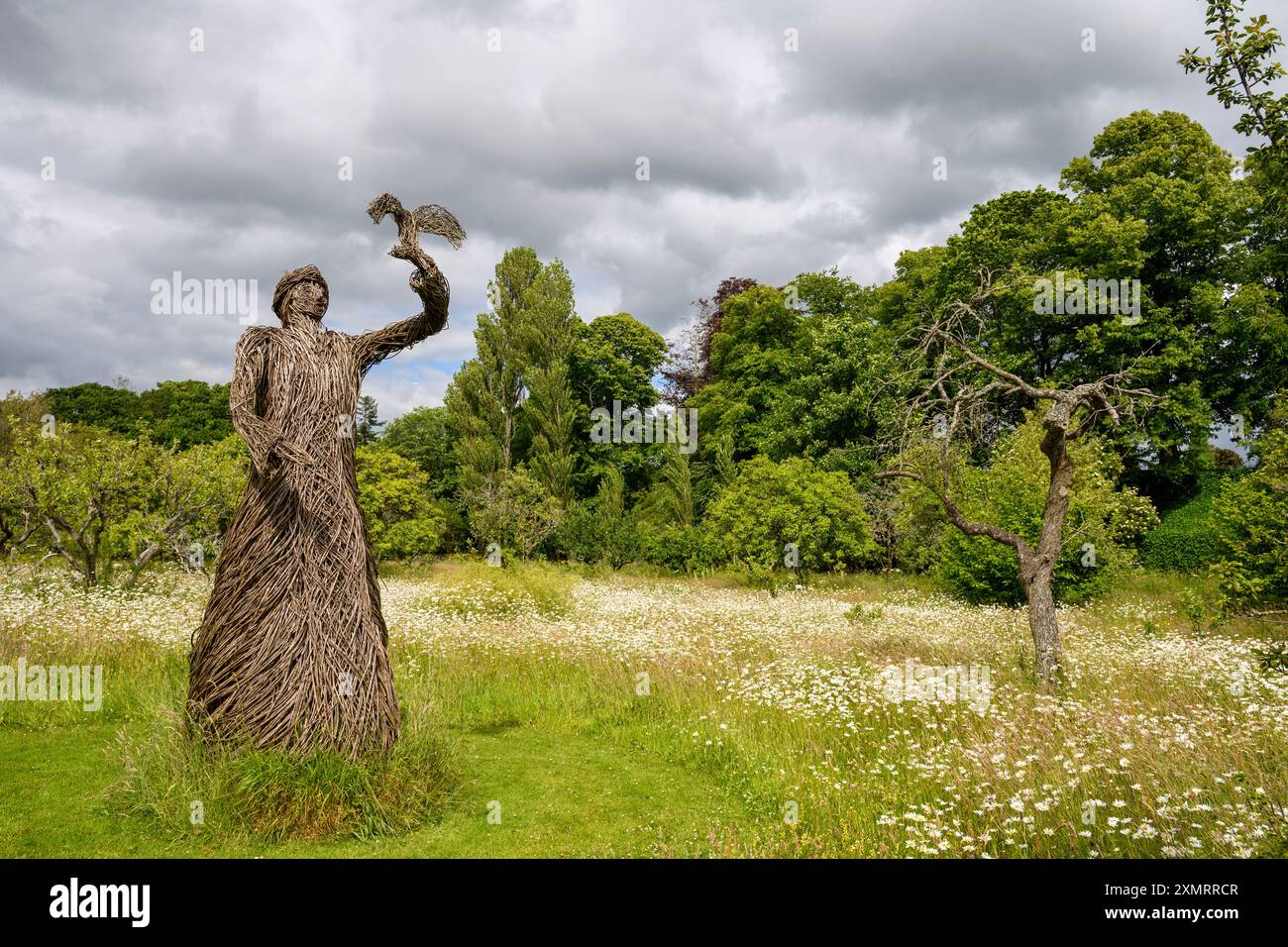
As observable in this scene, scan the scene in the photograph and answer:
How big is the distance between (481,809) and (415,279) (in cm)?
432

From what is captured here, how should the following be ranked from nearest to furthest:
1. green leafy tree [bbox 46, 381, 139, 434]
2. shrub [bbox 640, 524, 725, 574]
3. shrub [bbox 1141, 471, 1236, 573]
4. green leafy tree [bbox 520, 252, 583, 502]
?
shrub [bbox 1141, 471, 1236, 573]
shrub [bbox 640, 524, 725, 574]
green leafy tree [bbox 520, 252, 583, 502]
green leafy tree [bbox 46, 381, 139, 434]

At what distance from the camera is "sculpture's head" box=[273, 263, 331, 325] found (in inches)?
220

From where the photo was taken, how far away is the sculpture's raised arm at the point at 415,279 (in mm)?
5613

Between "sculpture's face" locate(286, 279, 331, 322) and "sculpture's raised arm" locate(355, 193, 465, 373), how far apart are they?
0.37 meters

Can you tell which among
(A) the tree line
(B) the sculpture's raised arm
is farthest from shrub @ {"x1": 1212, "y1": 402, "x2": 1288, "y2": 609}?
(B) the sculpture's raised arm

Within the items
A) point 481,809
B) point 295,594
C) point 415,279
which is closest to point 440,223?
point 415,279

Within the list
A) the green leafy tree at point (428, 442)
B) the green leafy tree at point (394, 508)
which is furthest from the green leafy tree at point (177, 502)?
the green leafy tree at point (428, 442)

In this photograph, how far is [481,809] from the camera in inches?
214

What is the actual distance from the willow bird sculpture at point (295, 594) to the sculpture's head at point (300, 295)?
0.24 metres

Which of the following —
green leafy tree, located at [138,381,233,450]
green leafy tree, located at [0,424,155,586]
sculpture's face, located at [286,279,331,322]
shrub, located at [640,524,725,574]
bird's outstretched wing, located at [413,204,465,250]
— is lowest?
shrub, located at [640,524,725,574]

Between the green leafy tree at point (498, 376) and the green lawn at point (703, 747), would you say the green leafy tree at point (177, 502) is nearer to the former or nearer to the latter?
the green lawn at point (703, 747)

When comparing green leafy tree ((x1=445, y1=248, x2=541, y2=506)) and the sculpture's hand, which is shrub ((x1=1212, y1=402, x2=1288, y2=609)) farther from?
green leafy tree ((x1=445, y1=248, x2=541, y2=506))

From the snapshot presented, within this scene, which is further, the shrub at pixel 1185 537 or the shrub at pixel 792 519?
the shrub at pixel 1185 537

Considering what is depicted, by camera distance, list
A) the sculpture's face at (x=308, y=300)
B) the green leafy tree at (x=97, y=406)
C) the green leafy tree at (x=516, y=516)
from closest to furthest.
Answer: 1. the sculpture's face at (x=308, y=300)
2. the green leafy tree at (x=516, y=516)
3. the green leafy tree at (x=97, y=406)
